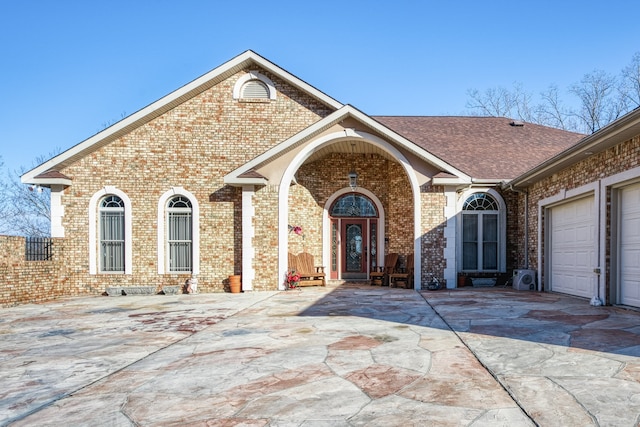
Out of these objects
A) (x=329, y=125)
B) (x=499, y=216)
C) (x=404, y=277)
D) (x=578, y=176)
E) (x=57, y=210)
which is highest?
(x=329, y=125)

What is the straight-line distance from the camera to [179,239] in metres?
12.3

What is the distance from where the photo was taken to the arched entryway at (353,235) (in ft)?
47.5

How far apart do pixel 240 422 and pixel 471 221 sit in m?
11.9

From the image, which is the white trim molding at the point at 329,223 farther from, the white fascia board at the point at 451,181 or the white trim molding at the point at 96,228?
the white trim molding at the point at 96,228

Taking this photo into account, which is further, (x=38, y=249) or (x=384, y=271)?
(x=384, y=271)

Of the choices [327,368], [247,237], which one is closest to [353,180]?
[247,237]

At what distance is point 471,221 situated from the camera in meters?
13.5

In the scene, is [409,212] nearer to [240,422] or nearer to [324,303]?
[324,303]

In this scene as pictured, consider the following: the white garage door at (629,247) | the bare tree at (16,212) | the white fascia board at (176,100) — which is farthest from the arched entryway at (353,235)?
the bare tree at (16,212)

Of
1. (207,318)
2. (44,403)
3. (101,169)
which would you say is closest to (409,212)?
(207,318)

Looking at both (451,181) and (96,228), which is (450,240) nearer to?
(451,181)

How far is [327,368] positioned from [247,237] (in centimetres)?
785

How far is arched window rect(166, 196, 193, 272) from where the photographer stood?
12.3 meters

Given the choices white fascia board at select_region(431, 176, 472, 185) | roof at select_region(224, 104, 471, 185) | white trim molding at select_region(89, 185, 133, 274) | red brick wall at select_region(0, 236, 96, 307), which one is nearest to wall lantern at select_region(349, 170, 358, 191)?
roof at select_region(224, 104, 471, 185)
